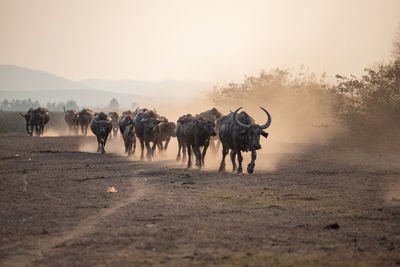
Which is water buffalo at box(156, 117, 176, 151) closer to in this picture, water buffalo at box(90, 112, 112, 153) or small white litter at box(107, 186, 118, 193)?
water buffalo at box(90, 112, 112, 153)

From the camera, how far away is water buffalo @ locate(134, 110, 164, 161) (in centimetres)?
2538

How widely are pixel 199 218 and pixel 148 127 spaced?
1490 centimetres

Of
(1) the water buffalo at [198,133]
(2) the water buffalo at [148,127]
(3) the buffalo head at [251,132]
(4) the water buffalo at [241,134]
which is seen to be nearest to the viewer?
(3) the buffalo head at [251,132]

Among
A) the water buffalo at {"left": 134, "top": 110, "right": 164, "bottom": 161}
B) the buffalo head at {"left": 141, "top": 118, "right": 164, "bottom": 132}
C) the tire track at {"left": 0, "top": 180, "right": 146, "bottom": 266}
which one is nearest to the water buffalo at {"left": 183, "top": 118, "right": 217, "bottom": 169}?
the buffalo head at {"left": 141, "top": 118, "right": 164, "bottom": 132}

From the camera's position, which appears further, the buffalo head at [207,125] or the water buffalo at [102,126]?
the water buffalo at [102,126]

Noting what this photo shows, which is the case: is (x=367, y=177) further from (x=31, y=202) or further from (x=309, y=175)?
(x=31, y=202)

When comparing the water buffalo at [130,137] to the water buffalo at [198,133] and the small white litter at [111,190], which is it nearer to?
the water buffalo at [198,133]

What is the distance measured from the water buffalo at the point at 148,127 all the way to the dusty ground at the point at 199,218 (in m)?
5.98

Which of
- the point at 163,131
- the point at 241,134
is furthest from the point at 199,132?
the point at 163,131

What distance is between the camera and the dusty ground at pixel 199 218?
308 inches

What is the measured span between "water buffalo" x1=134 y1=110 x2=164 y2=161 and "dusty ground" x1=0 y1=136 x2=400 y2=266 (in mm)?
5979

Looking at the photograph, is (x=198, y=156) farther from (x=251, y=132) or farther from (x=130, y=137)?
(x=130, y=137)

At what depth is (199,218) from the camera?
34.7ft

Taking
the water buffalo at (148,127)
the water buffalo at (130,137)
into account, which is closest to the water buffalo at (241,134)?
the water buffalo at (148,127)
